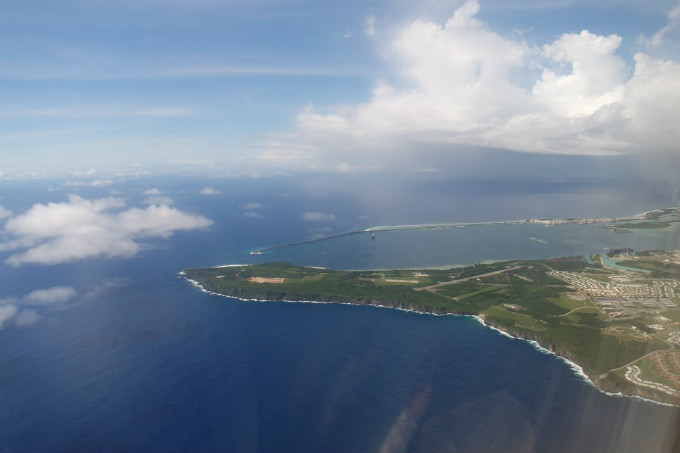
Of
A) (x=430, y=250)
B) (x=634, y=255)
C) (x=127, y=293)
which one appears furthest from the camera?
(x=430, y=250)

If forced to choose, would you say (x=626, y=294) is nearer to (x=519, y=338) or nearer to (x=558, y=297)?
(x=558, y=297)

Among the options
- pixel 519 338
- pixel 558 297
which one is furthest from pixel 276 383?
pixel 558 297

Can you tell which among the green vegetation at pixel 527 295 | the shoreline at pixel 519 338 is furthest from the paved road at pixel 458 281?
the shoreline at pixel 519 338

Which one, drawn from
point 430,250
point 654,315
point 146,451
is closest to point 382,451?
point 146,451

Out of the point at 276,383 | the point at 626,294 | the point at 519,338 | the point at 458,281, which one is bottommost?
the point at 276,383

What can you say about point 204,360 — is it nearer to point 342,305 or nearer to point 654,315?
point 342,305

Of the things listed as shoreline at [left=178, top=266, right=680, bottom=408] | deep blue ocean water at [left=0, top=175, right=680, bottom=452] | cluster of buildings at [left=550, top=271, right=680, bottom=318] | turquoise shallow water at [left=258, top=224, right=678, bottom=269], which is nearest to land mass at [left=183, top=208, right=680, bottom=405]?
cluster of buildings at [left=550, top=271, right=680, bottom=318]

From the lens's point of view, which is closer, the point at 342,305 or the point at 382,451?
the point at 382,451
